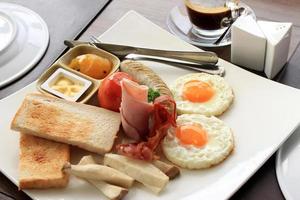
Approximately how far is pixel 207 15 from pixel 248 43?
0.18m

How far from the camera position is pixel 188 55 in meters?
1.47

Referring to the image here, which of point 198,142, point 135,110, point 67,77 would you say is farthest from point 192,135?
point 67,77

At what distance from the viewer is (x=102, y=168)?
3.83 feet

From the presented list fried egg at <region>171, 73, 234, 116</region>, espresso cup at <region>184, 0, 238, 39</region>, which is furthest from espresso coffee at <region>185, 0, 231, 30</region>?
fried egg at <region>171, 73, 234, 116</region>

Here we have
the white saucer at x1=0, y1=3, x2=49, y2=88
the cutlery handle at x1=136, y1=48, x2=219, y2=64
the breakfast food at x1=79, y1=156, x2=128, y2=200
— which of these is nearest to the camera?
the breakfast food at x1=79, y1=156, x2=128, y2=200

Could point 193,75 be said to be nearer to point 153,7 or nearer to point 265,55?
point 265,55

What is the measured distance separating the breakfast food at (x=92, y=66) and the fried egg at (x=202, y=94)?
20 cm

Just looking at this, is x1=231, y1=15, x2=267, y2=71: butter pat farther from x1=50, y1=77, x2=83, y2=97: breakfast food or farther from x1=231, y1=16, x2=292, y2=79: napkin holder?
x1=50, y1=77, x2=83, y2=97: breakfast food

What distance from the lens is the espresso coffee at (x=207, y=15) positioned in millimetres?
1538

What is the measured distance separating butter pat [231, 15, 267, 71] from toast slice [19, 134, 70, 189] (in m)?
0.53

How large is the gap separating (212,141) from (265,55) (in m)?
0.32

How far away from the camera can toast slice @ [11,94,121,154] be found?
→ 1.25m

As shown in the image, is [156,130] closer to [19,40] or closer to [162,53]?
[162,53]

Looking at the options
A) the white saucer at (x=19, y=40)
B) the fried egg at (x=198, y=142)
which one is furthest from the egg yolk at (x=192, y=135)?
the white saucer at (x=19, y=40)
